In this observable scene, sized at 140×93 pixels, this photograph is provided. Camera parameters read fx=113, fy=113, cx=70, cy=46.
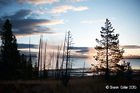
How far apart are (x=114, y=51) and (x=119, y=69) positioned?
3.60 metres

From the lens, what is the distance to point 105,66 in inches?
860

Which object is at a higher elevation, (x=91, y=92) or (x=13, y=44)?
(x=13, y=44)

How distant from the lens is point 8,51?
79.6ft

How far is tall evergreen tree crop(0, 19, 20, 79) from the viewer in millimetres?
24091

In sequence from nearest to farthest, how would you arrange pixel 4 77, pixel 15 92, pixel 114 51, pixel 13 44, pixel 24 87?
pixel 15 92 < pixel 24 87 < pixel 114 51 < pixel 4 77 < pixel 13 44

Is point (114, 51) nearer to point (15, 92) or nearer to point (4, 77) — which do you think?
point (15, 92)

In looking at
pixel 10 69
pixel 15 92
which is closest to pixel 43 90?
pixel 15 92

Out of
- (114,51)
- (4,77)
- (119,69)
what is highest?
(114,51)

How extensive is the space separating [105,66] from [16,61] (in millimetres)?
19382

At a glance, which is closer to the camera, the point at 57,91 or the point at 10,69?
the point at 57,91

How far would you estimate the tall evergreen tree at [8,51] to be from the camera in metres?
24.1

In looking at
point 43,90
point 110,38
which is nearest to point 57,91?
point 43,90

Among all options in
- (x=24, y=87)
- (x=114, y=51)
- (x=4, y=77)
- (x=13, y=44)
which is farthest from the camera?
(x=13, y=44)

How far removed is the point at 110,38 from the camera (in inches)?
869
